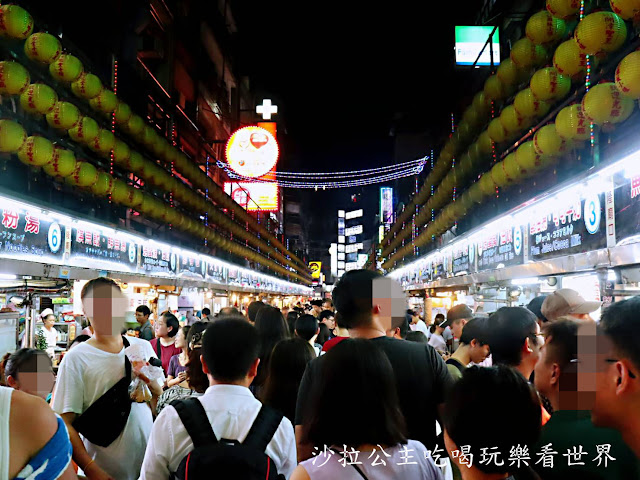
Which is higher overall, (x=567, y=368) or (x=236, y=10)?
(x=236, y=10)

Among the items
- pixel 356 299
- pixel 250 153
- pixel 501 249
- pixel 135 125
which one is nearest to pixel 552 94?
pixel 501 249

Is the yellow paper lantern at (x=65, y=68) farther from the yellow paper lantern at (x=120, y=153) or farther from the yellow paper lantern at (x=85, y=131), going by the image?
the yellow paper lantern at (x=120, y=153)

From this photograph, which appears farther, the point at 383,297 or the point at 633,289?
the point at 633,289

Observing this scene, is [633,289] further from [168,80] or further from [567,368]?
[168,80]

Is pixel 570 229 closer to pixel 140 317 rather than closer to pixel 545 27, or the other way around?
pixel 545 27

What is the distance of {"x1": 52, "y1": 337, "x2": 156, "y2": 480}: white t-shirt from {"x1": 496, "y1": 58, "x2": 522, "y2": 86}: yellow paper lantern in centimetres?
878

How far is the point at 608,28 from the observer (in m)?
6.01

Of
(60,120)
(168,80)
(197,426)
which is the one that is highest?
(168,80)

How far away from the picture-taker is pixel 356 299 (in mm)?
3377

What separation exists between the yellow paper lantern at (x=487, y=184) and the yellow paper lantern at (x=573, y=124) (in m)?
3.40

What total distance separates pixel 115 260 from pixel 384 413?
453 inches

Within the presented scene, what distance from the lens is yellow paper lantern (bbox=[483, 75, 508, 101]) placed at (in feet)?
33.4

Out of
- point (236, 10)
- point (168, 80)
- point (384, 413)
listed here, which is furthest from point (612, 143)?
point (236, 10)

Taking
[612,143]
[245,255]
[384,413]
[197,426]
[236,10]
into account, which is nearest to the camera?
[384,413]
